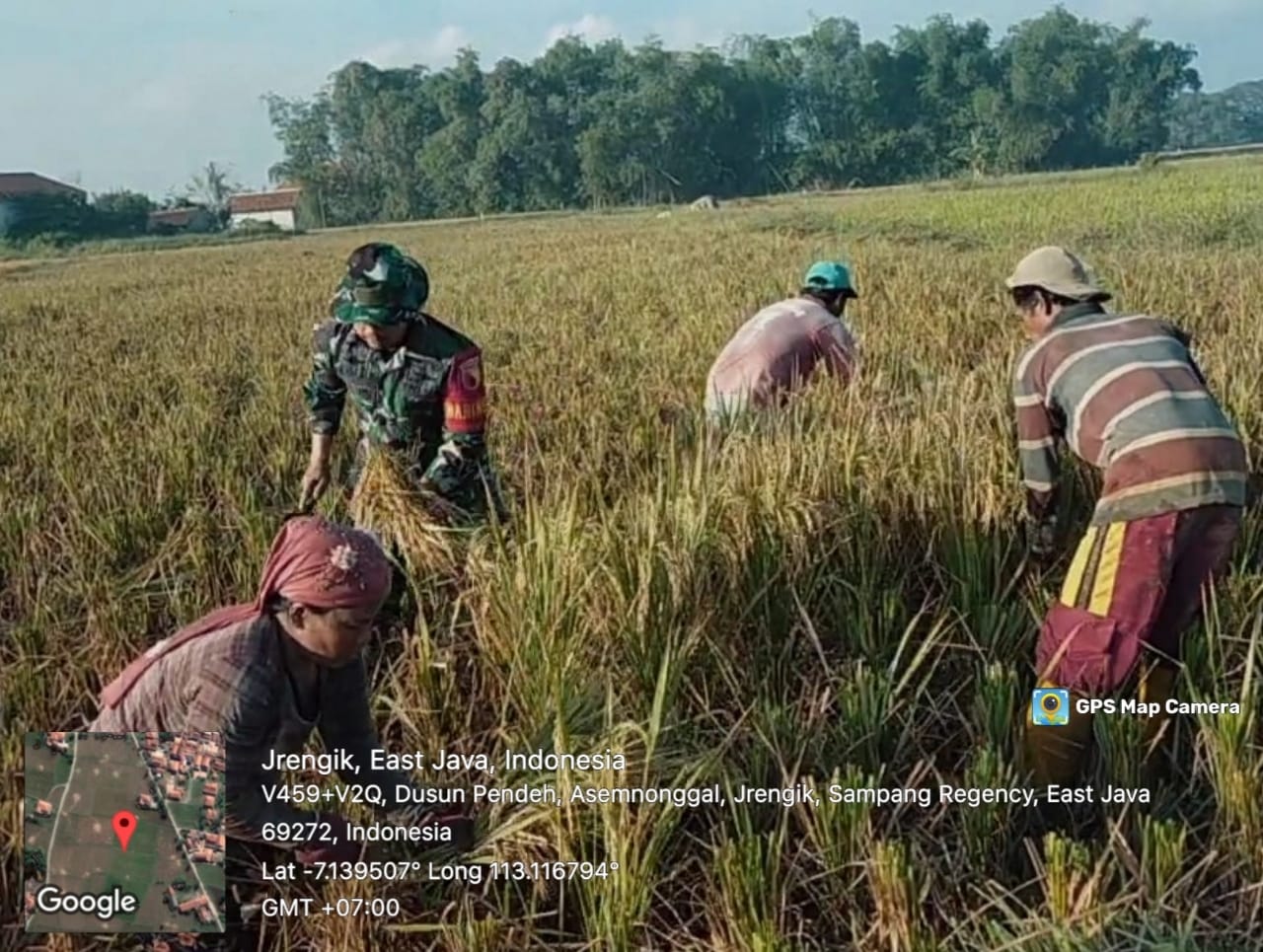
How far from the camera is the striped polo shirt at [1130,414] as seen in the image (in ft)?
8.59

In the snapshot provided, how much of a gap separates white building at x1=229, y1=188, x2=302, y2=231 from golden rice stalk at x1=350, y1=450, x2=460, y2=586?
66.5 metres

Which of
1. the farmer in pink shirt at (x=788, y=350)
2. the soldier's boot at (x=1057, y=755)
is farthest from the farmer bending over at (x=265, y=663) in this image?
the farmer in pink shirt at (x=788, y=350)

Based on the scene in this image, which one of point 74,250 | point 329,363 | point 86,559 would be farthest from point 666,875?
point 74,250

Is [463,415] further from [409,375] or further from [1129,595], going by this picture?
[1129,595]

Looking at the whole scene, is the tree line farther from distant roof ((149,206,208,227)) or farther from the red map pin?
the red map pin

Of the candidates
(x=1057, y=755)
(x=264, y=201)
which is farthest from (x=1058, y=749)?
(x=264, y=201)

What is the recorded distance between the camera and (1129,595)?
2594 mm

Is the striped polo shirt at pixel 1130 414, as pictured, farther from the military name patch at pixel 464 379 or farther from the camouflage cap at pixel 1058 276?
the military name patch at pixel 464 379

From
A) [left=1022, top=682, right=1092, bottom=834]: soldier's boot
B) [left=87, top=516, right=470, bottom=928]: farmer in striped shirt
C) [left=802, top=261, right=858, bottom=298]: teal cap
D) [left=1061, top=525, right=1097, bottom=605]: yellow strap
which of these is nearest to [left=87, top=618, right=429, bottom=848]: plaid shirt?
[left=87, top=516, right=470, bottom=928]: farmer in striped shirt

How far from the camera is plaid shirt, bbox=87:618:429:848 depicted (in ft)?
6.24

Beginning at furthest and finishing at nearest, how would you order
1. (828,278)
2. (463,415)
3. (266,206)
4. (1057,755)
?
(266,206)
(828,278)
(463,415)
(1057,755)

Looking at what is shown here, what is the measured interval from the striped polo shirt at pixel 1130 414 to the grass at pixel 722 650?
1.03 feet

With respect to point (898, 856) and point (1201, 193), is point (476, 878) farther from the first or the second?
point (1201, 193)

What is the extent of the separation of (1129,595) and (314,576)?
181 centimetres
